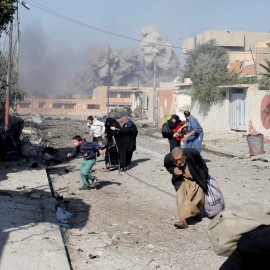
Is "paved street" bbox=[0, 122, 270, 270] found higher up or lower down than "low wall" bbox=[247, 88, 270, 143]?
lower down

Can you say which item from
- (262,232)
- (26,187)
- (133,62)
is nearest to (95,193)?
(26,187)

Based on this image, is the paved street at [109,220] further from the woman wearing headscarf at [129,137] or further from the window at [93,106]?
the window at [93,106]

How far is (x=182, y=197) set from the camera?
6.31 meters

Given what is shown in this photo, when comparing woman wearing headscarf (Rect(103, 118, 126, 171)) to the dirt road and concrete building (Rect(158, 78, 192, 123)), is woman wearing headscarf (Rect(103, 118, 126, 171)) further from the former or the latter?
concrete building (Rect(158, 78, 192, 123))

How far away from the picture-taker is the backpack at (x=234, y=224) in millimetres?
2607

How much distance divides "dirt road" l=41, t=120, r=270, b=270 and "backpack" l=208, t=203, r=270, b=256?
7.05 ft

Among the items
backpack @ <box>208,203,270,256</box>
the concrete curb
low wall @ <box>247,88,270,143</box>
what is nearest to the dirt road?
backpack @ <box>208,203,270,256</box>

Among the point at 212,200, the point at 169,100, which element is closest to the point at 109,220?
the point at 212,200

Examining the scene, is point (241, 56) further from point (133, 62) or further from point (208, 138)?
point (133, 62)

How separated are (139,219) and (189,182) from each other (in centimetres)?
115

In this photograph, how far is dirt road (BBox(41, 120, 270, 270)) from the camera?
5.12m

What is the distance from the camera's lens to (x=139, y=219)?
23.0 ft

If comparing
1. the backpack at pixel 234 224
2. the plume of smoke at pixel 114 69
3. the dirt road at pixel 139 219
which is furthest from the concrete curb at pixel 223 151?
the plume of smoke at pixel 114 69

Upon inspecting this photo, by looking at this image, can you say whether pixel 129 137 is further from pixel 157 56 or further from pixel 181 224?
pixel 157 56
